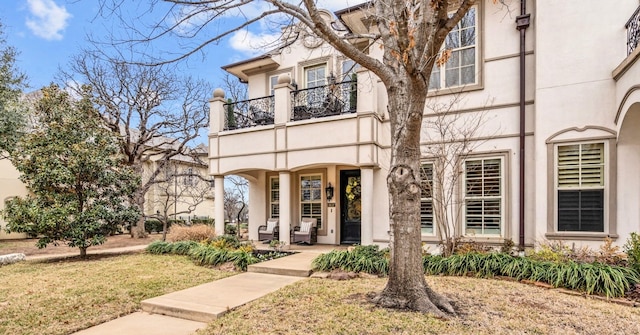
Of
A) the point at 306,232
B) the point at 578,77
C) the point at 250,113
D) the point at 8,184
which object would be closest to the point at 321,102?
the point at 250,113

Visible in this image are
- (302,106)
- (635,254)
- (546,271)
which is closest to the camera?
(635,254)

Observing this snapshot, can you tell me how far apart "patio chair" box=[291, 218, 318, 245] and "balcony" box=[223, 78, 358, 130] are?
3.63 m

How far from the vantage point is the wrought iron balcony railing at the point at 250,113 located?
11883 millimetres

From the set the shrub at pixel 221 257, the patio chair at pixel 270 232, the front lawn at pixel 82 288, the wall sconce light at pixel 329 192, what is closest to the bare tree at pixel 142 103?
the patio chair at pixel 270 232

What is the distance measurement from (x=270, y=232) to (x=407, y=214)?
27.4 feet

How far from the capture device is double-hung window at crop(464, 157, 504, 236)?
28.2 ft

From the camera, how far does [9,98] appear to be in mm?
12102

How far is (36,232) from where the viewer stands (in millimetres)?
10148

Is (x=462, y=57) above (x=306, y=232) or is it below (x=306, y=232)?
above

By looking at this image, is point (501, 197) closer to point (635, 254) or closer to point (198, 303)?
point (635, 254)

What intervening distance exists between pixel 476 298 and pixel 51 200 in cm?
1147

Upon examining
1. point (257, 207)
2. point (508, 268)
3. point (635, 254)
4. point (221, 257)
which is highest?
point (257, 207)

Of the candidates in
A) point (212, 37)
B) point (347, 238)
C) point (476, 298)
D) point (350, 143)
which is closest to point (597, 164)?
point (476, 298)

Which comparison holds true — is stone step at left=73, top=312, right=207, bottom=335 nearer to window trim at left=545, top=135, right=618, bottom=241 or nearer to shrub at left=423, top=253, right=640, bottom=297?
shrub at left=423, top=253, right=640, bottom=297
